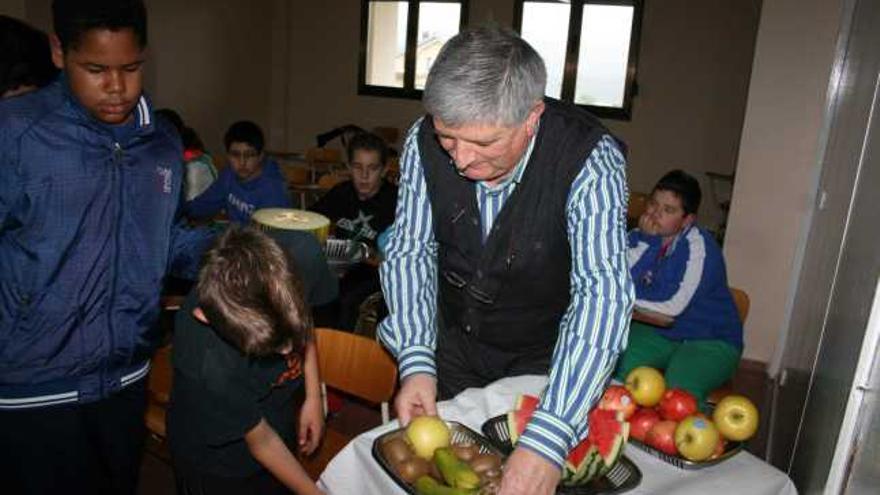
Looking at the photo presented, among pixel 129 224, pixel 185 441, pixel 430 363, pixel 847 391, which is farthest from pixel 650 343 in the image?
pixel 129 224

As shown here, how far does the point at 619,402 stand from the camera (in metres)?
1.52

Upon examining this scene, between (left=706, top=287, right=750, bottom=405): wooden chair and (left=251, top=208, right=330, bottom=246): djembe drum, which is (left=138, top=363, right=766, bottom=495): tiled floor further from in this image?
(left=251, top=208, right=330, bottom=246): djembe drum

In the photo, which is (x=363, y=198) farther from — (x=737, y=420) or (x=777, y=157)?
(x=737, y=420)

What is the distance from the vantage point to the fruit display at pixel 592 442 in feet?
4.01

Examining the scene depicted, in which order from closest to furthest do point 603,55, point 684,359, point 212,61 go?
point 684,359 < point 603,55 < point 212,61

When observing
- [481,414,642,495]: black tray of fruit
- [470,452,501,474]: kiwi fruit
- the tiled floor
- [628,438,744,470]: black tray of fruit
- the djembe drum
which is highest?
the djembe drum

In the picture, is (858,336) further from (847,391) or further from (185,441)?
(185,441)

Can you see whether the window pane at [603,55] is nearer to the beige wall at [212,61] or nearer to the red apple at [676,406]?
the beige wall at [212,61]

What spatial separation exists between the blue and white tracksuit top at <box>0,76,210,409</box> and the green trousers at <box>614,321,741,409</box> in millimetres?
1668

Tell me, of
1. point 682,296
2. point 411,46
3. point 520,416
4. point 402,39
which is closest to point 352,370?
point 520,416

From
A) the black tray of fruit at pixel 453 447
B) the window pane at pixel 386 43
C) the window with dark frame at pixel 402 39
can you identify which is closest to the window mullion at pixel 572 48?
the window with dark frame at pixel 402 39

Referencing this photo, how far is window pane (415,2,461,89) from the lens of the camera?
8125 mm

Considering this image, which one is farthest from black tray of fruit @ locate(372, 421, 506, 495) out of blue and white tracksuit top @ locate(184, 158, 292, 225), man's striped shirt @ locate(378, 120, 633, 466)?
blue and white tracksuit top @ locate(184, 158, 292, 225)

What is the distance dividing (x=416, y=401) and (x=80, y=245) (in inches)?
29.2
